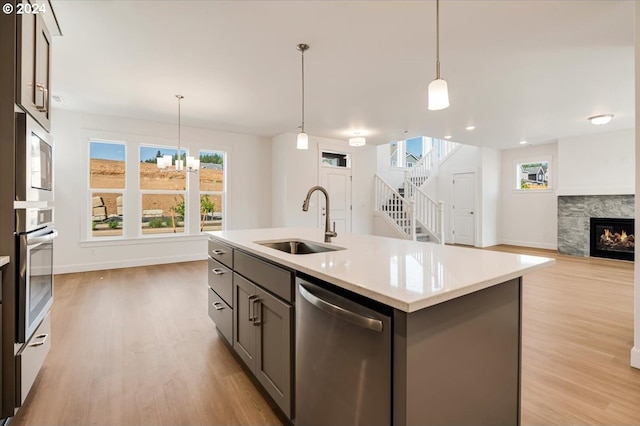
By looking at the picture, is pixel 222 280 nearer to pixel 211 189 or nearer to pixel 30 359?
pixel 30 359

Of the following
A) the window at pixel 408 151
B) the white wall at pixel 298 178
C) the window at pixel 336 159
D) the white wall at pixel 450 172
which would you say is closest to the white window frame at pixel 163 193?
the white wall at pixel 298 178

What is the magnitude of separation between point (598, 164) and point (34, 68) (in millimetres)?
8929

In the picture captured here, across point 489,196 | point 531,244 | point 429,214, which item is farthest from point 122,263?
point 531,244

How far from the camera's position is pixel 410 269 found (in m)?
1.35

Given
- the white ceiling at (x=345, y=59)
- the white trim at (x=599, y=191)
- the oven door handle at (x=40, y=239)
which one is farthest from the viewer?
the white trim at (x=599, y=191)

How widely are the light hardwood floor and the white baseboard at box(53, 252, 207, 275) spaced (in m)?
1.44

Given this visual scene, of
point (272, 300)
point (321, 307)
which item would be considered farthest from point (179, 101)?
point (321, 307)

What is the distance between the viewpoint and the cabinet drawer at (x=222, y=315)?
7.61 feet

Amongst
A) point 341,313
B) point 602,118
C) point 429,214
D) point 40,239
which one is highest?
point 602,118

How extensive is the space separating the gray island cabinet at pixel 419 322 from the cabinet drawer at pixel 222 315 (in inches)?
12.1

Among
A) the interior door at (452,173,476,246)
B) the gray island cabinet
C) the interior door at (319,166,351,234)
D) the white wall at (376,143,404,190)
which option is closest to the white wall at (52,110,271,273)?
the interior door at (319,166,351,234)

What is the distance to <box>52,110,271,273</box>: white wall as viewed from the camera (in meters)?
5.14

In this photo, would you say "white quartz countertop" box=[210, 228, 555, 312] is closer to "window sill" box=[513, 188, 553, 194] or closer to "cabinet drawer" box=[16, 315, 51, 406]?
"cabinet drawer" box=[16, 315, 51, 406]

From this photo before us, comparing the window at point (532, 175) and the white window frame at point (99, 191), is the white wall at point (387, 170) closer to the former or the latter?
the window at point (532, 175)
